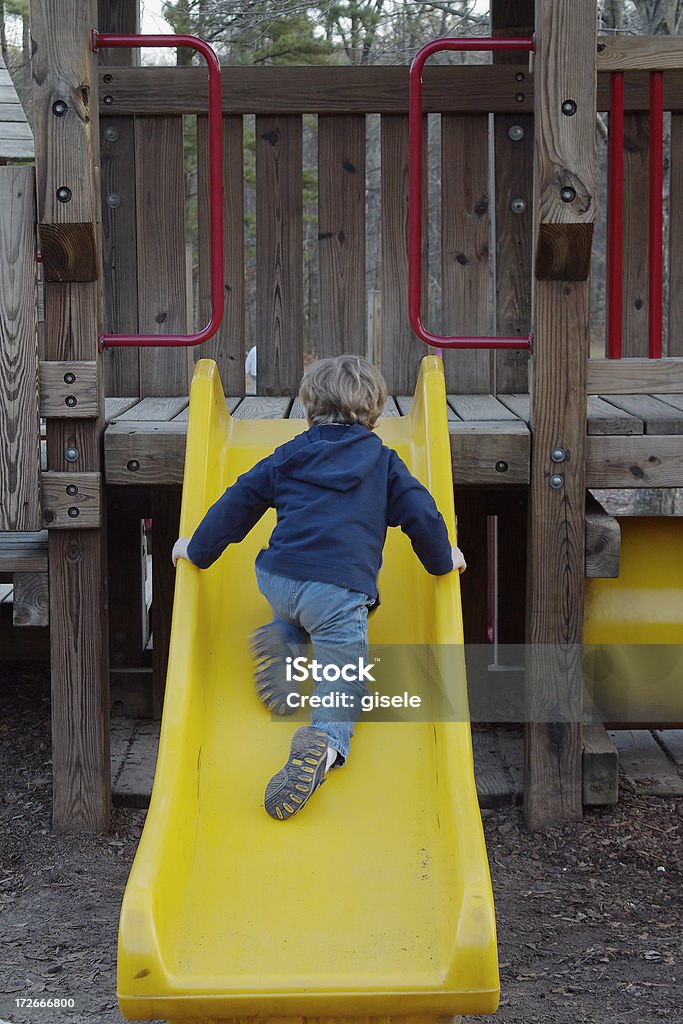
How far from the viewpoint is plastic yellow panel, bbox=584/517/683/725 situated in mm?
3801

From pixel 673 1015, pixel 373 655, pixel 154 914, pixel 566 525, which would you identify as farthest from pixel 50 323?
pixel 673 1015

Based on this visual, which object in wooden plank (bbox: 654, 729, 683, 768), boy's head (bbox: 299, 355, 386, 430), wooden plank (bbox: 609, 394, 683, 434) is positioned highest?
boy's head (bbox: 299, 355, 386, 430)

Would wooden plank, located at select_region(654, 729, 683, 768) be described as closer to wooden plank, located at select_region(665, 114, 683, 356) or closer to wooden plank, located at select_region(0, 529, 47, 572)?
wooden plank, located at select_region(665, 114, 683, 356)

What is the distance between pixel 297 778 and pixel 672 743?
246cm

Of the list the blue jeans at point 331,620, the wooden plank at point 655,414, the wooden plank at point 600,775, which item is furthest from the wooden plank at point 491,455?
the wooden plank at point 600,775

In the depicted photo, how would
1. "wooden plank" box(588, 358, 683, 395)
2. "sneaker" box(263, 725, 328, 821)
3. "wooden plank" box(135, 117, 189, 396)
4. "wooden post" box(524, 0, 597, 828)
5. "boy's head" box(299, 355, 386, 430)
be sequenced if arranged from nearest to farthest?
"sneaker" box(263, 725, 328, 821) → "boy's head" box(299, 355, 386, 430) → "wooden post" box(524, 0, 597, 828) → "wooden plank" box(588, 358, 683, 395) → "wooden plank" box(135, 117, 189, 396)

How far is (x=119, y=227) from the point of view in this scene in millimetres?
4613

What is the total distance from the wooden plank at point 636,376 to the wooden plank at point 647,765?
58.5 inches

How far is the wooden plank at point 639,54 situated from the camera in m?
3.42

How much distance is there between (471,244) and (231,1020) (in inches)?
126

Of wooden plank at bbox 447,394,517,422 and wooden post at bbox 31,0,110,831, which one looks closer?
wooden post at bbox 31,0,110,831

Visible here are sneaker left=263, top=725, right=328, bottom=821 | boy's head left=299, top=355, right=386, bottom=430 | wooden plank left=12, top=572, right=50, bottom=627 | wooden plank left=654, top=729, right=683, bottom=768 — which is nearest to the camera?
sneaker left=263, top=725, right=328, bottom=821

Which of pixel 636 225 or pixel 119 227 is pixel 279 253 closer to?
pixel 119 227

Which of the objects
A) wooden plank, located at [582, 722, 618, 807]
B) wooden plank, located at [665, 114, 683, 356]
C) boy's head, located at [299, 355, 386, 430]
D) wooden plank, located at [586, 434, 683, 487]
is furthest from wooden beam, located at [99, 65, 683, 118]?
wooden plank, located at [582, 722, 618, 807]
